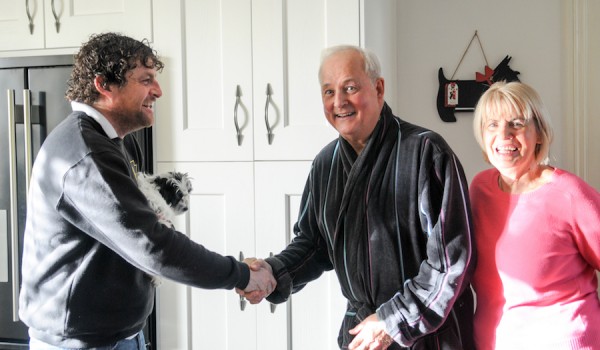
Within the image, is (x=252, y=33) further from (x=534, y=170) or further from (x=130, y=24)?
(x=534, y=170)

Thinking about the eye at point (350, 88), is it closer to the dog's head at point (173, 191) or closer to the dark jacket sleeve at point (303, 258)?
the dark jacket sleeve at point (303, 258)

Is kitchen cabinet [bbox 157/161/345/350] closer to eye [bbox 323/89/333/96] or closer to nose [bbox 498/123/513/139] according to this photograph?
eye [bbox 323/89/333/96]

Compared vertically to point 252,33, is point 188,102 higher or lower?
lower

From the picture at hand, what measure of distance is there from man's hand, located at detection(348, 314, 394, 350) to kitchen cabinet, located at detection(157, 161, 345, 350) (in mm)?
706

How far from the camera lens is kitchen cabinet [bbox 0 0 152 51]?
2223 mm

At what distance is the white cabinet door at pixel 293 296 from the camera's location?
82.9 inches

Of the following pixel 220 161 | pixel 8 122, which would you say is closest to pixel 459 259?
pixel 220 161

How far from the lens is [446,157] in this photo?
1352 millimetres

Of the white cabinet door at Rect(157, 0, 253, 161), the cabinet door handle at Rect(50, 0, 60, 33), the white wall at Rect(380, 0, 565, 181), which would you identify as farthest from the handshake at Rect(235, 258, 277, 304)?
the cabinet door handle at Rect(50, 0, 60, 33)

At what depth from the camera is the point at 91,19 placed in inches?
88.7

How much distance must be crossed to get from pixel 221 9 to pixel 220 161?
58 centimetres

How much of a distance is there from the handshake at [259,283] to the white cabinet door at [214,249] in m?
0.51

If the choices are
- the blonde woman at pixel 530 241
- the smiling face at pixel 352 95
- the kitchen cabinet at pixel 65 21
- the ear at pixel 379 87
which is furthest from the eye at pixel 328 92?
the kitchen cabinet at pixel 65 21

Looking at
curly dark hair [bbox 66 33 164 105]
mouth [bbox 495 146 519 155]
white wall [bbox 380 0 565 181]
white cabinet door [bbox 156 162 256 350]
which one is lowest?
white cabinet door [bbox 156 162 256 350]
